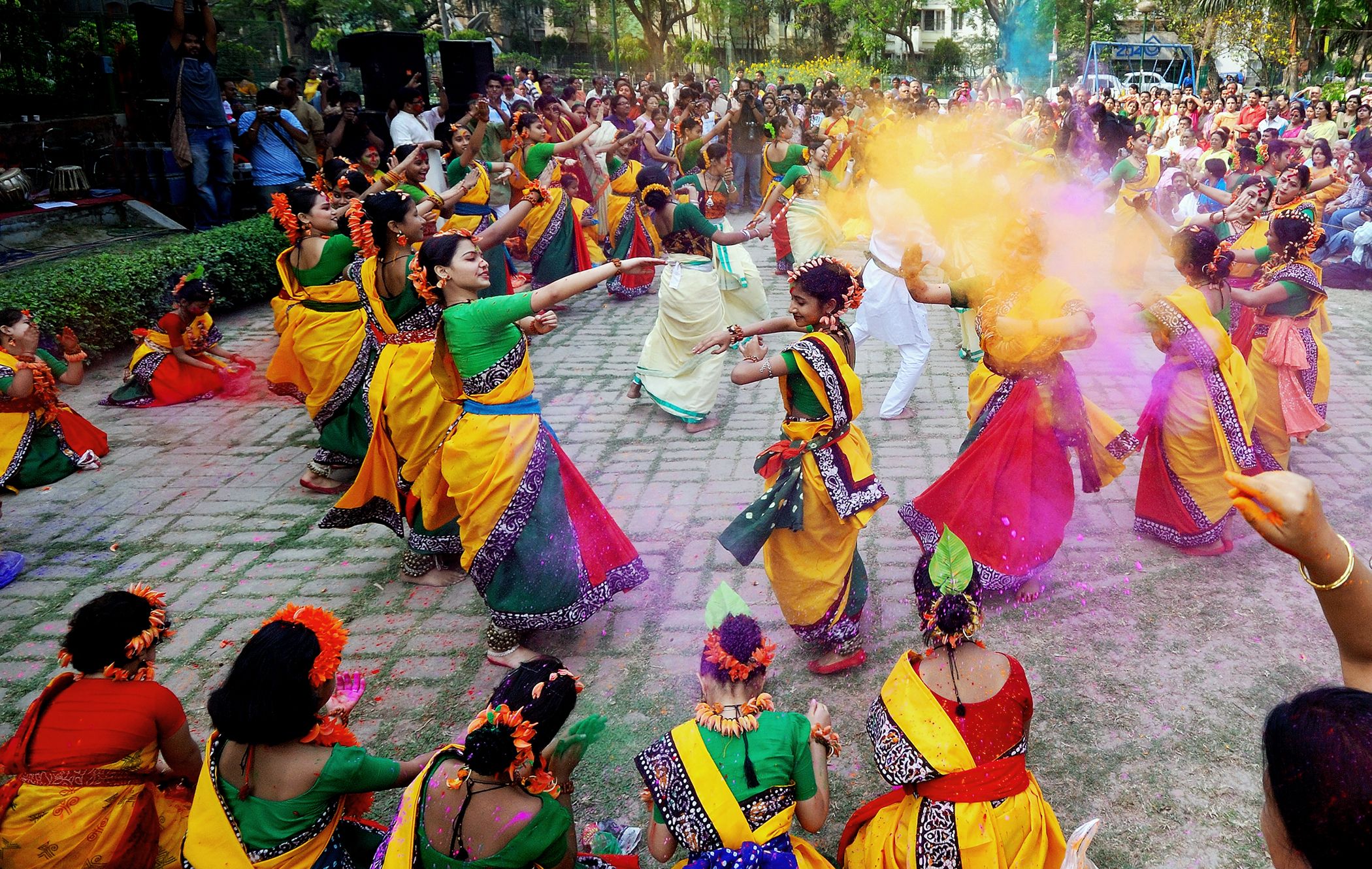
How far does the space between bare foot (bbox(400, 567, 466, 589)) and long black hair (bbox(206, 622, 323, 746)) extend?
6.87 ft

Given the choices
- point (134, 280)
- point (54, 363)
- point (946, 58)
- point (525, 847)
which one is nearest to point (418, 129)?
point (134, 280)

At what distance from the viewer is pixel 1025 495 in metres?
4.09

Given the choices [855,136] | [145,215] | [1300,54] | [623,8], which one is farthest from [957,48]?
[145,215]

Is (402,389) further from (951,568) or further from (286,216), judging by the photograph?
(951,568)

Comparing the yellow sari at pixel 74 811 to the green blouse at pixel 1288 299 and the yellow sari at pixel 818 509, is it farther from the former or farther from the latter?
the green blouse at pixel 1288 299

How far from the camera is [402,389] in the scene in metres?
4.42

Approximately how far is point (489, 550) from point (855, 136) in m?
8.76

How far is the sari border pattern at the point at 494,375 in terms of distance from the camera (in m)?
3.65

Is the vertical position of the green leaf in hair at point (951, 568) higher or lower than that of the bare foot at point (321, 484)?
higher

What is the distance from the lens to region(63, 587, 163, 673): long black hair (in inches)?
104

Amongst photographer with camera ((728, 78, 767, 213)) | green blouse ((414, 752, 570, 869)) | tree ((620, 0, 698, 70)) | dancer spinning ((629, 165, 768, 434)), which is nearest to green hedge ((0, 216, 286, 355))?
dancer spinning ((629, 165, 768, 434))

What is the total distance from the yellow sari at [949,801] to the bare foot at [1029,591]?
170 cm

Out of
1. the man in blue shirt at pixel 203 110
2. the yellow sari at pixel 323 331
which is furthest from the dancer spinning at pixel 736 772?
the man in blue shirt at pixel 203 110

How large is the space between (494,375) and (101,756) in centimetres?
181
